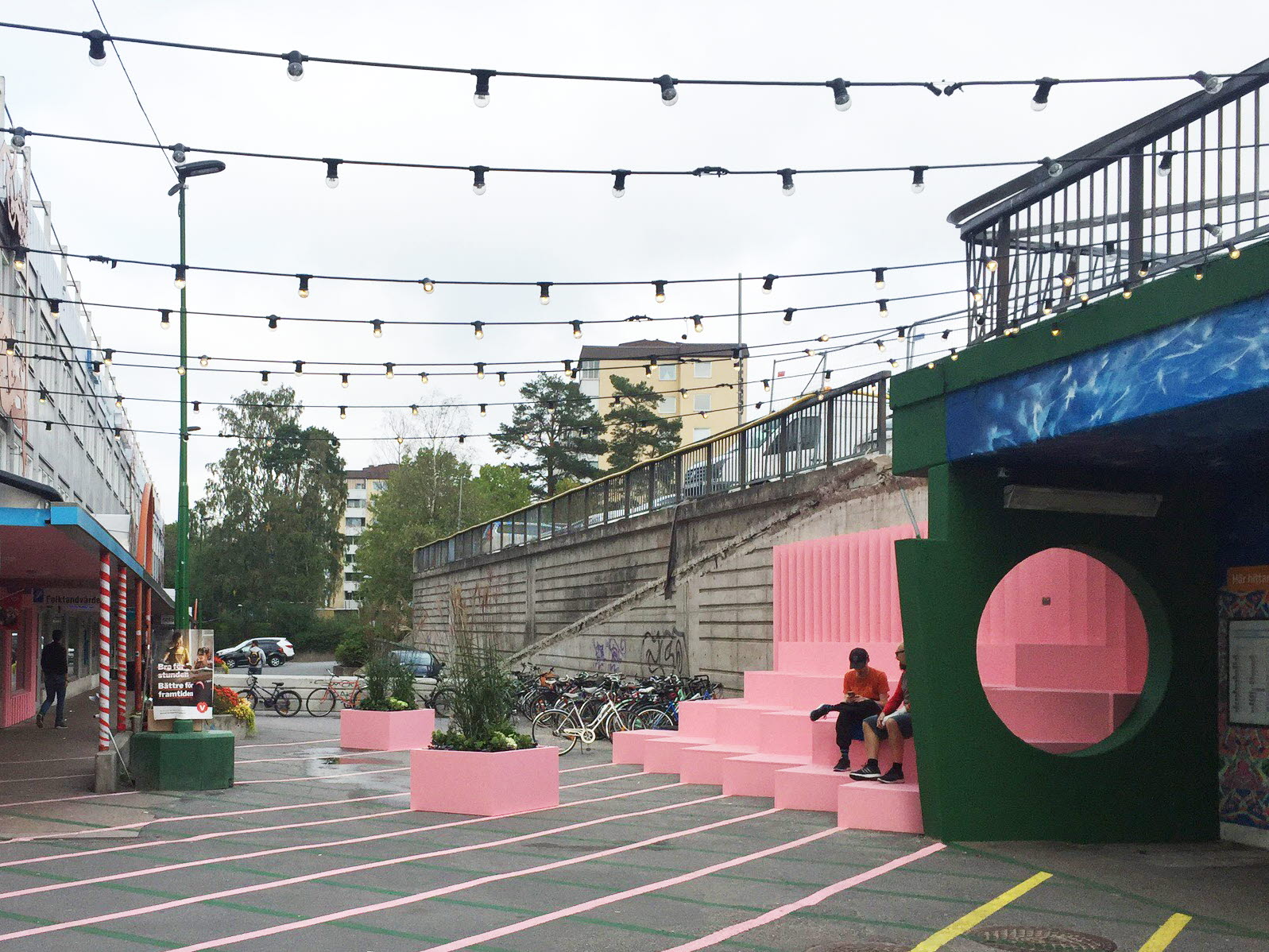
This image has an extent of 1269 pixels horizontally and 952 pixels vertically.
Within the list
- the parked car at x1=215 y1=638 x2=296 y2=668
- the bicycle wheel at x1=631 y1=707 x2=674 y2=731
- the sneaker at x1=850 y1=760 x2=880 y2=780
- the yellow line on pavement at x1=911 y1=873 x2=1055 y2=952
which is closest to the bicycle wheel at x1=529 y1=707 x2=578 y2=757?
the bicycle wheel at x1=631 y1=707 x2=674 y2=731

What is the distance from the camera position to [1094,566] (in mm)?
12500

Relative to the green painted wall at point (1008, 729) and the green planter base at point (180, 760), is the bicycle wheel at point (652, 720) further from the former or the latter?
the green painted wall at point (1008, 729)

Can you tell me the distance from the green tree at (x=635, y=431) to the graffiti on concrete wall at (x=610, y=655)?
41.1 metres

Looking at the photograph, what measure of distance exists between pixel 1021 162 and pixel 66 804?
10.7 metres

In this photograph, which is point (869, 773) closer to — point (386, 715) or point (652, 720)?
point (652, 720)

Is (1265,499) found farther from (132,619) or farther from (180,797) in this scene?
(132,619)

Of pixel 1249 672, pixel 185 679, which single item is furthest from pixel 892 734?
pixel 185 679

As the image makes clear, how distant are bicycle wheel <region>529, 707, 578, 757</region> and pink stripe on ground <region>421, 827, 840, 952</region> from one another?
30.0 feet

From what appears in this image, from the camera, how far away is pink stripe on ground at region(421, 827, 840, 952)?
7.25m

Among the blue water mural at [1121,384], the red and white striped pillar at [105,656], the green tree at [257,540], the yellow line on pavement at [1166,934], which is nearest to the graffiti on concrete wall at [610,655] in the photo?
the red and white striped pillar at [105,656]

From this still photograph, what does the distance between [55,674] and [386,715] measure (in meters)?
7.90

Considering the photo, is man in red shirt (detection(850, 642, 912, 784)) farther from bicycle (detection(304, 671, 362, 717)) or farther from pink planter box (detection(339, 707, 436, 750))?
bicycle (detection(304, 671, 362, 717))

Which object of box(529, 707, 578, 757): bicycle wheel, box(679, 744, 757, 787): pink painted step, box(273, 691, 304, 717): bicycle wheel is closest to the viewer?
box(679, 744, 757, 787): pink painted step

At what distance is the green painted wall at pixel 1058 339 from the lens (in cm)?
798
